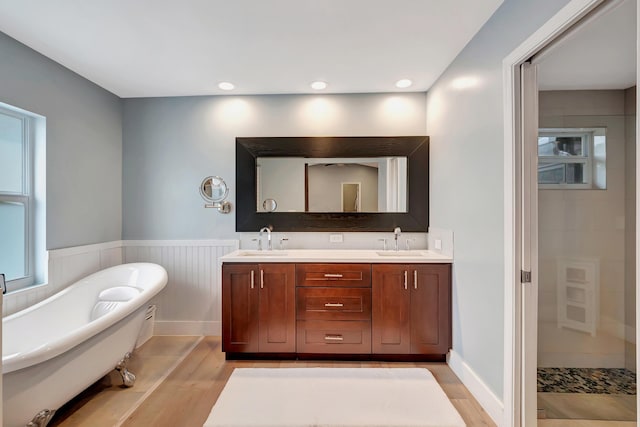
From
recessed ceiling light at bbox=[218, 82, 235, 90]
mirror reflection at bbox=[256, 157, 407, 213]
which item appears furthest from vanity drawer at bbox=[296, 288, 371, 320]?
recessed ceiling light at bbox=[218, 82, 235, 90]

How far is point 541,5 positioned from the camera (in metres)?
1.51

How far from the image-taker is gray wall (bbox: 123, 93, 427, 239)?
3207 millimetres

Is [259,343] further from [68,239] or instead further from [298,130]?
[298,130]

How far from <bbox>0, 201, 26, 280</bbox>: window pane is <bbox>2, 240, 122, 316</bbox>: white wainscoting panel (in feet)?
0.54

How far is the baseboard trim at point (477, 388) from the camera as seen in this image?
1.90 meters

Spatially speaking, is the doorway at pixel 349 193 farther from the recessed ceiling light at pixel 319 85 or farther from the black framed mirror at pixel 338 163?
the recessed ceiling light at pixel 319 85

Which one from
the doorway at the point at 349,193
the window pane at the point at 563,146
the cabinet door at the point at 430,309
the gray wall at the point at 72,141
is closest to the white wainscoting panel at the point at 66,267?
the gray wall at the point at 72,141

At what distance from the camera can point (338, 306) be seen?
2643 millimetres

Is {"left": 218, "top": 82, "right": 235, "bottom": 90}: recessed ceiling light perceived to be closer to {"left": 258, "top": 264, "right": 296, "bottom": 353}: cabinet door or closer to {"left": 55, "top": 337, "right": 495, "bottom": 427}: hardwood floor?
{"left": 258, "top": 264, "right": 296, "bottom": 353}: cabinet door

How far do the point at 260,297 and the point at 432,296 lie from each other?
1477 mm

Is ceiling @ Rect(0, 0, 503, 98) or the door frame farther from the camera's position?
ceiling @ Rect(0, 0, 503, 98)

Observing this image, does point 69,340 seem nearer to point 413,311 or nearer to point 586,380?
point 413,311

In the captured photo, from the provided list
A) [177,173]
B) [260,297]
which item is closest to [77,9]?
[177,173]

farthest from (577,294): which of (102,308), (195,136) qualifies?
(102,308)
